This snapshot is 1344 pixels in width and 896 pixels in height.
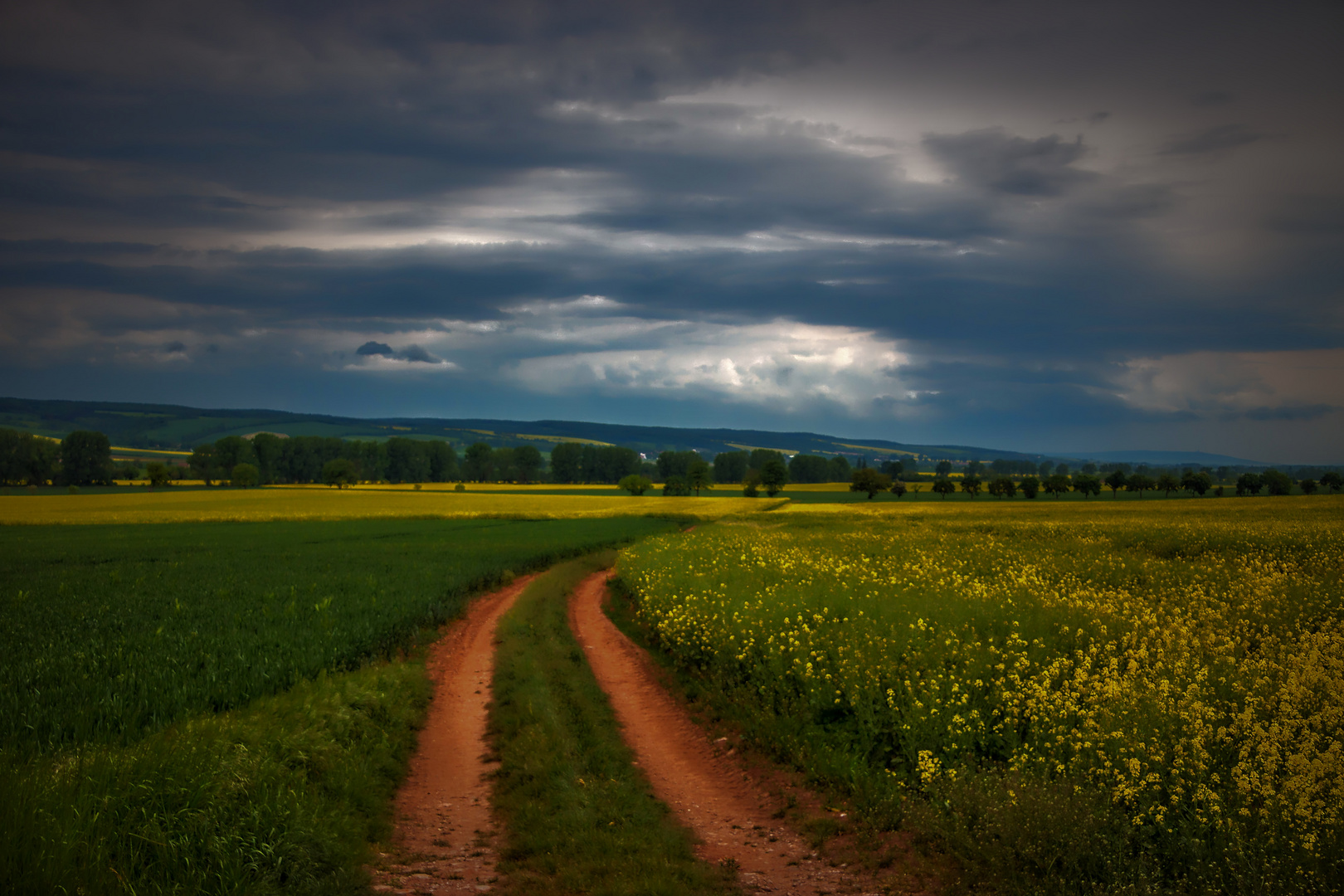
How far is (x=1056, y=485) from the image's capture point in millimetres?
95938

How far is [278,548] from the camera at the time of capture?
32250mm

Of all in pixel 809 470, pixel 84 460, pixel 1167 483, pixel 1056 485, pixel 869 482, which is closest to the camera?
pixel 1167 483

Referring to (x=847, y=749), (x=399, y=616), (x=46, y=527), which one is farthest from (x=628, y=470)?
(x=847, y=749)

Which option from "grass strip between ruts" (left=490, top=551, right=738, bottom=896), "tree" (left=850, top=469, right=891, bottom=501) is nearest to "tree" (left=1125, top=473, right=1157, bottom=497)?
"tree" (left=850, top=469, right=891, bottom=501)

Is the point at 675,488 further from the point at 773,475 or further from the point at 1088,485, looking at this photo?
the point at 1088,485

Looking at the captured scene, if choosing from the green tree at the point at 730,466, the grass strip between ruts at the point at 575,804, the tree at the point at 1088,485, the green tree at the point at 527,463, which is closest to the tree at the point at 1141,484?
the tree at the point at 1088,485

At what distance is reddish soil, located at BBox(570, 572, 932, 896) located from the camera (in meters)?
6.51

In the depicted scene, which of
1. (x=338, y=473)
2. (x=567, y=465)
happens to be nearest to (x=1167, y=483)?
(x=567, y=465)

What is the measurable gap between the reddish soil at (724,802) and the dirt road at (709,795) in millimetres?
11

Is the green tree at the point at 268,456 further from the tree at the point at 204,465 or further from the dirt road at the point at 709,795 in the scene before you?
the dirt road at the point at 709,795

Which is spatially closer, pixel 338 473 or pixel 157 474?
pixel 157 474

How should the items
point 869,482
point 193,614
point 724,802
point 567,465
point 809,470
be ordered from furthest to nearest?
1. point 809,470
2. point 567,465
3. point 869,482
4. point 193,614
5. point 724,802

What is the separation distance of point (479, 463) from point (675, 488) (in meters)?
61.6

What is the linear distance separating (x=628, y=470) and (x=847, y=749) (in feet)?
447
